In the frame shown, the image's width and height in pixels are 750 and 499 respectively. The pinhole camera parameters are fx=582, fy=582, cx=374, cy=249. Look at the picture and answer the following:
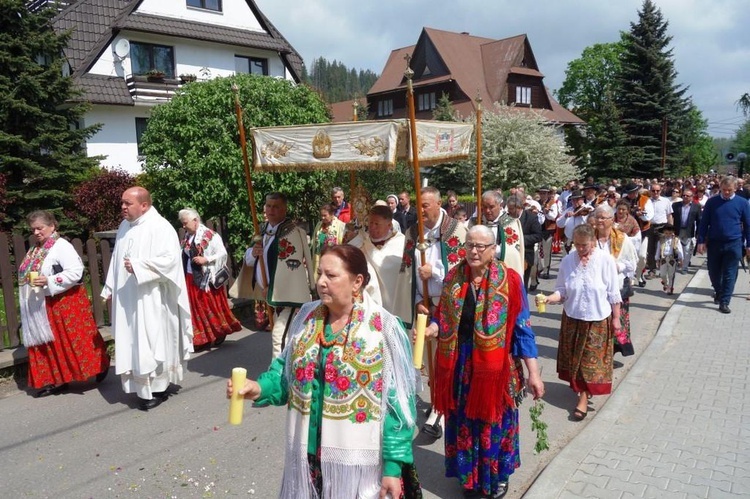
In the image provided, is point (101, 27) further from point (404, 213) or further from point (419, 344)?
point (419, 344)

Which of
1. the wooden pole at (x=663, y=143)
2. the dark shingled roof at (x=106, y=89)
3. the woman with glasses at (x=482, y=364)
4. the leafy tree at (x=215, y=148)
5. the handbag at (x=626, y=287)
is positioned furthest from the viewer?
the wooden pole at (x=663, y=143)

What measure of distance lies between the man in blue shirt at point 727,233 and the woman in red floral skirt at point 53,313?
29.6ft

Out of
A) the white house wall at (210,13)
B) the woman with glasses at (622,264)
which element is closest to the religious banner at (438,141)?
the woman with glasses at (622,264)

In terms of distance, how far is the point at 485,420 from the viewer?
3699mm

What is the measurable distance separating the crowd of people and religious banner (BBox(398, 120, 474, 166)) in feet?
1.13

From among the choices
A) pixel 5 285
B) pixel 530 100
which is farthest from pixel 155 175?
pixel 530 100

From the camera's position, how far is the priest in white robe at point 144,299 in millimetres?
5586

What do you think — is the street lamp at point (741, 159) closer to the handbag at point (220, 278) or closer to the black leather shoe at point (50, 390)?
the handbag at point (220, 278)

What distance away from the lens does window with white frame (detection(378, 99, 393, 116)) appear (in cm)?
4325

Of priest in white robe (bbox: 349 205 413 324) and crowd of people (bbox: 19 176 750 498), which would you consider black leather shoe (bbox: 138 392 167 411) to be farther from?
priest in white robe (bbox: 349 205 413 324)

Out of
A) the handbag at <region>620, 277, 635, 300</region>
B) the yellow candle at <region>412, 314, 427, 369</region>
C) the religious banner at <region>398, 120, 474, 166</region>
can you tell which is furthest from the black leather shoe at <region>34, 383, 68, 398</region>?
the handbag at <region>620, 277, 635, 300</region>

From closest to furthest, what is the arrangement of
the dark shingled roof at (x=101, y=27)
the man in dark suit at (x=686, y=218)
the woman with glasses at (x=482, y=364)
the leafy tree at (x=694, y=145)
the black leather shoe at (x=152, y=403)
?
the woman with glasses at (x=482, y=364)
the black leather shoe at (x=152, y=403)
the man in dark suit at (x=686, y=218)
the dark shingled roof at (x=101, y=27)
the leafy tree at (x=694, y=145)

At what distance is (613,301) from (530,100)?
130 ft

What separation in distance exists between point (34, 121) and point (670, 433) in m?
15.0
